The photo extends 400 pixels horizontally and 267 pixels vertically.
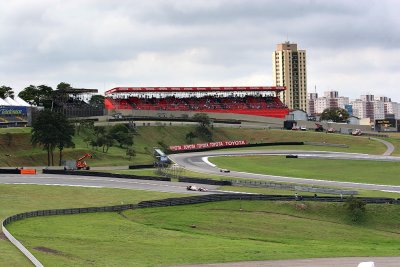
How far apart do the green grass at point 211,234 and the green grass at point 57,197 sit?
822cm

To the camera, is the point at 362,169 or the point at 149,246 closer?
the point at 149,246

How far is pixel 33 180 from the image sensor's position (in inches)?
3607

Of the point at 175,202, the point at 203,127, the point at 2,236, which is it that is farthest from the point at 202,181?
the point at 203,127

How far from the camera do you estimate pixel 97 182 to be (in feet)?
300

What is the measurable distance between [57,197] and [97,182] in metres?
14.3

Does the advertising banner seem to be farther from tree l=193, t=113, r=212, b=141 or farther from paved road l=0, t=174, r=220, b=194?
paved road l=0, t=174, r=220, b=194

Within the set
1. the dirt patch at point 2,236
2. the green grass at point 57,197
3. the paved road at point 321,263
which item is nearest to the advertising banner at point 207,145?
the green grass at point 57,197

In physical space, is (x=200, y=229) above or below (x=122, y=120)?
below

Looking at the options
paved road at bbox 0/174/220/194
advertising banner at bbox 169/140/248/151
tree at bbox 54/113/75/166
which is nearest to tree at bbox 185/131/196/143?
advertising banner at bbox 169/140/248/151

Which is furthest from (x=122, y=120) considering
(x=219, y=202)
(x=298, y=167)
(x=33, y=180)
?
(x=219, y=202)

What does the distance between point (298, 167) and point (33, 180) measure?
5501 cm

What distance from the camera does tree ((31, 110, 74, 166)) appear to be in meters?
120

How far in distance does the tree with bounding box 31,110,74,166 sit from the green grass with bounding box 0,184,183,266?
36269 mm

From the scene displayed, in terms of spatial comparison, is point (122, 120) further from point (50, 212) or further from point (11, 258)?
point (11, 258)
